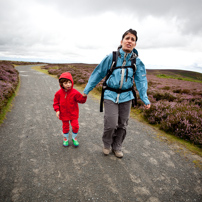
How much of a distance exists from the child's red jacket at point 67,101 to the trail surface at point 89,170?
0.93 m

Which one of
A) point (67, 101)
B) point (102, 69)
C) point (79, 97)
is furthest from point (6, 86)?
point (102, 69)

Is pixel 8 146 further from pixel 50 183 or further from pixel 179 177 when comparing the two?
pixel 179 177

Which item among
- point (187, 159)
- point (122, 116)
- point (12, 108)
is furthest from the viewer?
Answer: point (12, 108)

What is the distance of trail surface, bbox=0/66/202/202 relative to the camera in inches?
84.8

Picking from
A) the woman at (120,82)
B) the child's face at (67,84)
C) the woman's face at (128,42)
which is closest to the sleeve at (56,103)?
the child's face at (67,84)

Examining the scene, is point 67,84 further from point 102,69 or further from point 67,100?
point 102,69

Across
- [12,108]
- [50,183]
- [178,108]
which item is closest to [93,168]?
[50,183]

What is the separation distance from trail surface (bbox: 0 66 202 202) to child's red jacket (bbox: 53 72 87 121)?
0.93 metres

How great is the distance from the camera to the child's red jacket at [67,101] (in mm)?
3047

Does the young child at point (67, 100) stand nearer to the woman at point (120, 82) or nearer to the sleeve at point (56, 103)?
the sleeve at point (56, 103)

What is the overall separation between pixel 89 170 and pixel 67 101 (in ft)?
5.28

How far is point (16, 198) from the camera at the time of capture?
2.00m

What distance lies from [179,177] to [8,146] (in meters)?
4.07

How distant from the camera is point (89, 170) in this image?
8.68 feet
